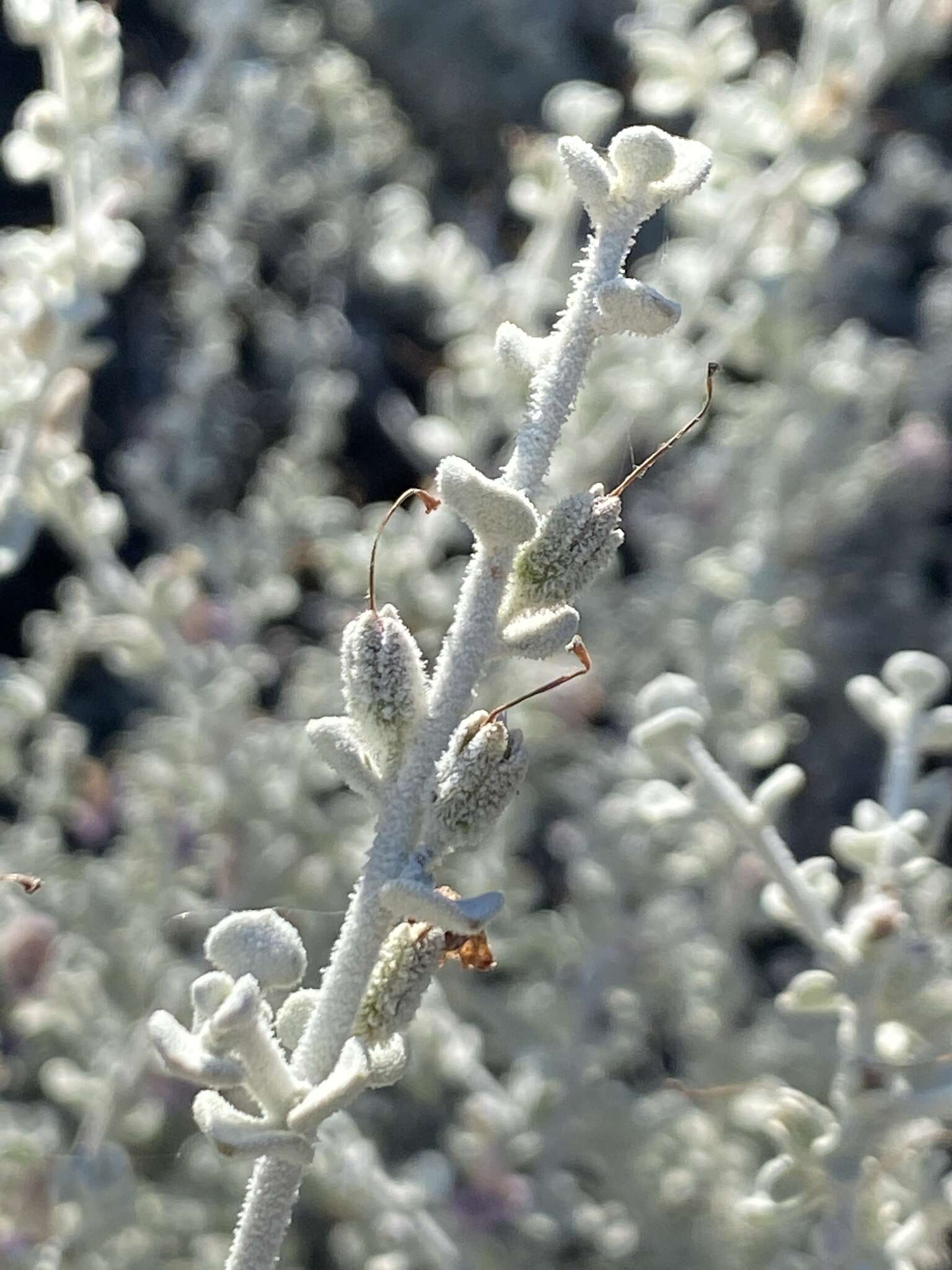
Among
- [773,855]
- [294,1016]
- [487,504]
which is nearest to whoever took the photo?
[487,504]

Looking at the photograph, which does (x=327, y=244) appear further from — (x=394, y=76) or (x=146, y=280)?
(x=394, y=76)

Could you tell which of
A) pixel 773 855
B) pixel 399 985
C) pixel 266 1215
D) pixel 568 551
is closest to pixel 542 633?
pixel 568 551

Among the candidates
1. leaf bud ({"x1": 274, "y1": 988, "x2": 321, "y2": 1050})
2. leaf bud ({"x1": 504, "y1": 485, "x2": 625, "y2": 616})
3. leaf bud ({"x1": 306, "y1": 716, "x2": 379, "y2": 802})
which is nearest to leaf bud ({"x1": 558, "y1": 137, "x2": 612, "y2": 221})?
leaf bud ({"x1": 504, "y1": 485, "x2": 625, "y2": 616})

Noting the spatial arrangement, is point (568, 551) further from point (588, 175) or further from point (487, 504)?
point (588, 175)

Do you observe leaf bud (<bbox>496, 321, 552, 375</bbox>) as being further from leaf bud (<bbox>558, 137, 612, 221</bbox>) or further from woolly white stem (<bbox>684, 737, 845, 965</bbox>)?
woolly white stem (<bbox>684, 737, 845, 965</bbox>)

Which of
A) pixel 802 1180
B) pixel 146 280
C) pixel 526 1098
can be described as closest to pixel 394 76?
pixel 146 280

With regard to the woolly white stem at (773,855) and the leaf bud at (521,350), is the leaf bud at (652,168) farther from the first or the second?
the woolly white stem at (773,855)

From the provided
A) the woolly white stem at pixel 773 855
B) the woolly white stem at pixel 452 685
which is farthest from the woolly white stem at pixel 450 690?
the woolly white stem at pixel 773 855
